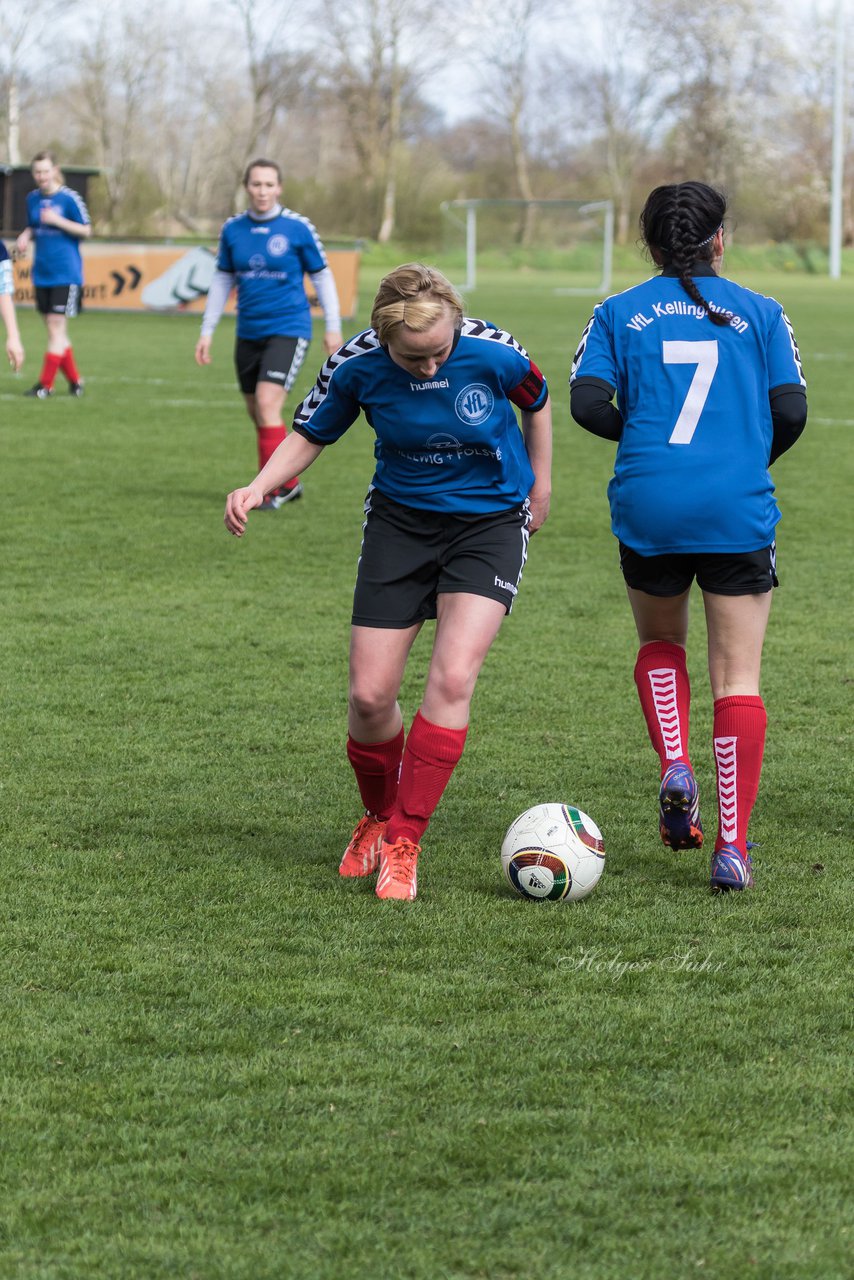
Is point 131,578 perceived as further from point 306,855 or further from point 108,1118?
point 108,1118

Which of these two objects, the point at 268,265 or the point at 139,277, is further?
the point at 139,277

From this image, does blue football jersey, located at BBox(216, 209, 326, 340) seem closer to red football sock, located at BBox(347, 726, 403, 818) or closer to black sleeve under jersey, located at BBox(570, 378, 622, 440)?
red football sock, located at BBox(347, 726, 403, 818)

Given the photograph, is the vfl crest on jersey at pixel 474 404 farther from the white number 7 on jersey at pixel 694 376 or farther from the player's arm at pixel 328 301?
the player's arm at pixel 328 301

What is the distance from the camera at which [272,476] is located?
14.2ft

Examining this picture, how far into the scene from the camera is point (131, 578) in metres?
8.45

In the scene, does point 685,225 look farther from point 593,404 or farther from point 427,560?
point 427,560

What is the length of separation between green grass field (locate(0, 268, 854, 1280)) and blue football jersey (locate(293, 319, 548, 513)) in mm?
1041

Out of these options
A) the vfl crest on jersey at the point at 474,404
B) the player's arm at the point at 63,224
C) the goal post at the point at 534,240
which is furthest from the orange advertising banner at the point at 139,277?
the vfl crest on jersey at the point at 474,404

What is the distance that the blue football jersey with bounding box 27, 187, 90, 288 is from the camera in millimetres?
16578

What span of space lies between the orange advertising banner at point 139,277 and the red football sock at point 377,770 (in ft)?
82.5

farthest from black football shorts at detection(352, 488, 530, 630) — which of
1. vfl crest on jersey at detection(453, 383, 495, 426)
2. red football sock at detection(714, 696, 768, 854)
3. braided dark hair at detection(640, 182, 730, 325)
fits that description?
braided dark hair at detection(640, 182, 730, 325)

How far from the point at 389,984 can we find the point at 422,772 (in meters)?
0.80

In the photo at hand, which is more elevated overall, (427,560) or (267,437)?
(427,560)

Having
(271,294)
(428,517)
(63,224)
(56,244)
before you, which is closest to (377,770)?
(428,517)
